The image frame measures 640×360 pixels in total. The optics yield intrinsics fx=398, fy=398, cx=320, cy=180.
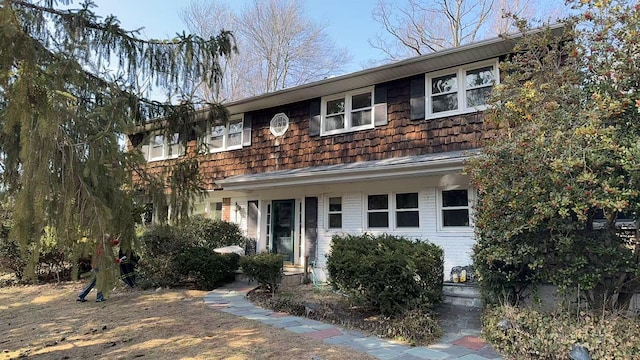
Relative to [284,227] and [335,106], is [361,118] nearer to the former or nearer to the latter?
[335,106]

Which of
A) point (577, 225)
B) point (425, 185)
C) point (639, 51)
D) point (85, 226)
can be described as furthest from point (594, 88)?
point (85, 226)

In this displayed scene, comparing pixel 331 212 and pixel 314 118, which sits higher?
pixel 314 118

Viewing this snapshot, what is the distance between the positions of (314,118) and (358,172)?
266 cm

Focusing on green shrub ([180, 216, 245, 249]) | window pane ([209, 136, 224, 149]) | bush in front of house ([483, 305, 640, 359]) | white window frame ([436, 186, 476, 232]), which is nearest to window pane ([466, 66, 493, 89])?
white window frame ([436, 186, 476, 232])

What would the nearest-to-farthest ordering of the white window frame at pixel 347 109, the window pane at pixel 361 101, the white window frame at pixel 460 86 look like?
the white window frame at pixel 460 86 < the white window frame at pixel 347 109 < the window pane at pixel 361 101

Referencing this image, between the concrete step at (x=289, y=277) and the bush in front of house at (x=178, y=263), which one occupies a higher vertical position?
the bush in front of house at (x=178, y=263)

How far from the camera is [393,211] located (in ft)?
31.5

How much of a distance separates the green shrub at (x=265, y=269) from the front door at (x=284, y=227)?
3.00 m

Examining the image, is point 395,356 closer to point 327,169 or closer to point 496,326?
point 496,326

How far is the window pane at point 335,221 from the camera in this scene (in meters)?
10.5

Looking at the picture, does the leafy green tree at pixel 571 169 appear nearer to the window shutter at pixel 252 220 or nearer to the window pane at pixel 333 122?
the window pane at pixel 333 122

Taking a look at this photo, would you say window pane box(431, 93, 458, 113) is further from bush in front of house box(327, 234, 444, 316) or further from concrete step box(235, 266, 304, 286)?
concrete step box(235, 266, 304, 286)

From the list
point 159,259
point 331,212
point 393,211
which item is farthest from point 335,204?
point 159,259

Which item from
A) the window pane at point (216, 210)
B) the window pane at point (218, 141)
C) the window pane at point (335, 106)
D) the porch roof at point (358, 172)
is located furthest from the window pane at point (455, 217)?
the window pane at point (216, 210)
